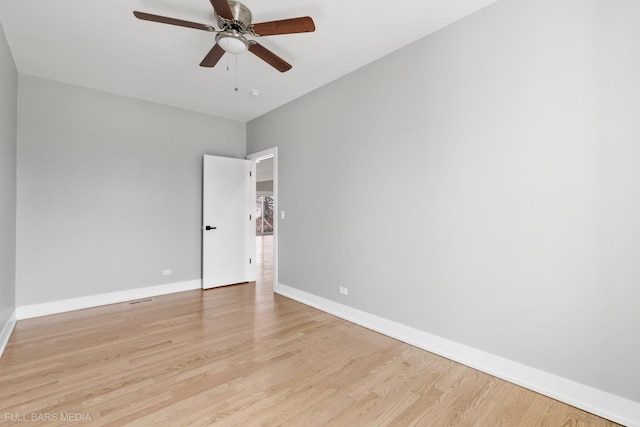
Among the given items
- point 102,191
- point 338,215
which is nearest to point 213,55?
point 338,215

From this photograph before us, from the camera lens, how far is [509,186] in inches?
85.9

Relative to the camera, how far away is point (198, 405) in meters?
1.88

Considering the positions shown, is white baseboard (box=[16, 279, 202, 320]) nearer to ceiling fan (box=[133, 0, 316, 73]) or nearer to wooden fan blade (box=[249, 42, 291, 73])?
ceiling fan (box=[133, 0, 316, 73])

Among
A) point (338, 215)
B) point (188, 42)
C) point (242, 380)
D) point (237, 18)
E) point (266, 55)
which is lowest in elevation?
point (242, 380)

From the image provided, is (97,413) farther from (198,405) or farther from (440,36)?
(440,36)

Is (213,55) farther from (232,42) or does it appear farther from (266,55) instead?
(266,55)

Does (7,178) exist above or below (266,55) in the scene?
below

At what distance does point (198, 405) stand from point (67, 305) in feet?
9.63

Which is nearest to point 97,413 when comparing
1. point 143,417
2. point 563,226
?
point 143,417

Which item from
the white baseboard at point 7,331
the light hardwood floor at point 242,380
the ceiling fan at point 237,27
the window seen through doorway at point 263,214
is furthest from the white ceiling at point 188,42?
the window seen through doorway at point 263,214

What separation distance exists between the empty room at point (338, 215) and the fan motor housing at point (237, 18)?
0.02 m

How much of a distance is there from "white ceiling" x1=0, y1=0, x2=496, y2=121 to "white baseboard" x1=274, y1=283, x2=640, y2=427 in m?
2.70

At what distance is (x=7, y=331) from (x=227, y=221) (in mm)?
2685

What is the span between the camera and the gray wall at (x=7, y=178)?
8.65 ft
